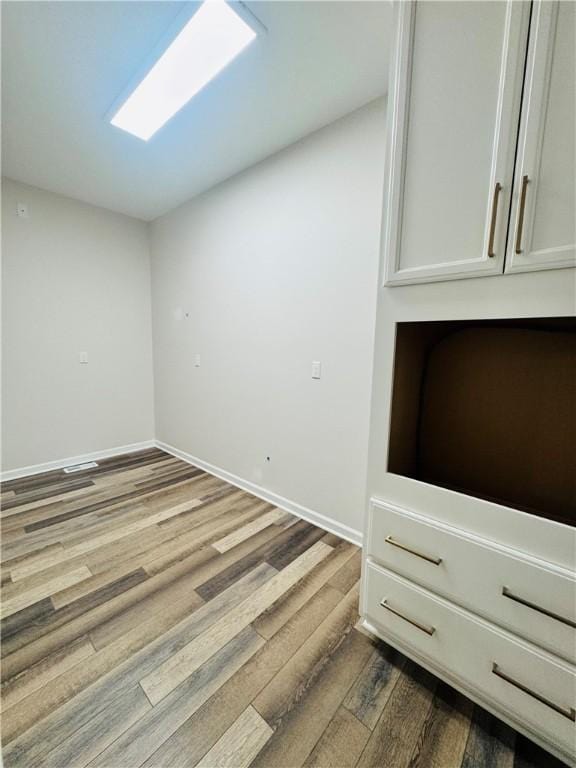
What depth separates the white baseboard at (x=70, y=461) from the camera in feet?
9.45

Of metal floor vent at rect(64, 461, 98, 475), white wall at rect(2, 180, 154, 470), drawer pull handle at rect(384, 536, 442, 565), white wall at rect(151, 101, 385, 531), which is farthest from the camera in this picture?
metal floor vent at rect(64, 461, 98, 475)

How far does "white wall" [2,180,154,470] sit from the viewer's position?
2.80 meters

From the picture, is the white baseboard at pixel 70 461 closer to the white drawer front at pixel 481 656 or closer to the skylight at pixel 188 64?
the skylight at pixel 188 64

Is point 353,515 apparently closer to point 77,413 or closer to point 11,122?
point 77,413

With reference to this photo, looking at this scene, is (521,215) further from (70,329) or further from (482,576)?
(70,329)

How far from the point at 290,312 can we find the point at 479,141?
1465mm

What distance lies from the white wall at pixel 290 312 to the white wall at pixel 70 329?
732 mm

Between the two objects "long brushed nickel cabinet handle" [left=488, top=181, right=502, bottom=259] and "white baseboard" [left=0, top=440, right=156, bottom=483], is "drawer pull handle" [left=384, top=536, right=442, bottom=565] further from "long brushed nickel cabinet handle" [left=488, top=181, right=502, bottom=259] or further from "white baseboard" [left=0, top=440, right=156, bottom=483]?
"white baseboard" [left=0, top=440, right=156, bottom=483]

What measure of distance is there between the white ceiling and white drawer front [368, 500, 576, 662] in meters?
2.15

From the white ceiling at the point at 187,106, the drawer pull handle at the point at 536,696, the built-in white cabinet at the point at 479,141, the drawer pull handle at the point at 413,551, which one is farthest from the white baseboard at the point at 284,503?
the white ceiling at the point at 187,106

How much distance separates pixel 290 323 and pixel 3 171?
9.24 feet

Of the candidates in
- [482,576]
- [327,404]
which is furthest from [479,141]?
[327,404]

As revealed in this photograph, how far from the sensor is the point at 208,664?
1.23m

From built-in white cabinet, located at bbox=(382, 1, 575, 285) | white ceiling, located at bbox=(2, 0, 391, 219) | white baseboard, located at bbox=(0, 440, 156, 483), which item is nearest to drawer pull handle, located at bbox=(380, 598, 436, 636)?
built-in white cabinet, located at bbox=(382, 1, 575, 285)
